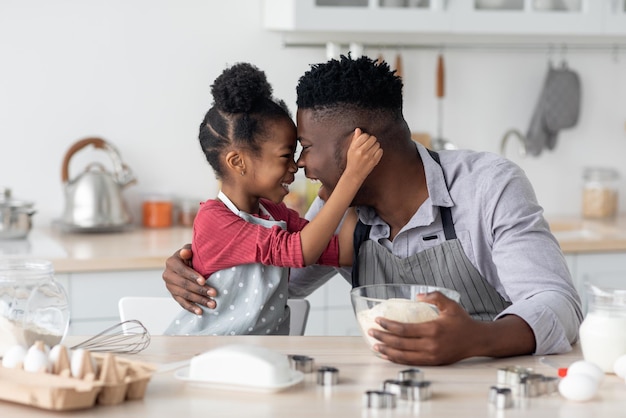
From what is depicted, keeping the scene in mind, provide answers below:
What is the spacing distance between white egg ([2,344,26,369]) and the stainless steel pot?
6.14 ft

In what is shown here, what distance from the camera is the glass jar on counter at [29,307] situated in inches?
62.3

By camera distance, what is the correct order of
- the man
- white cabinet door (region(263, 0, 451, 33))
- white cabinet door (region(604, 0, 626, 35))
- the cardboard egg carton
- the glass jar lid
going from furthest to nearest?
the glass jar lid, white cabinet door (region(604, 0, 626, 35)), white cabinet door (region(263, 0, 451, 33)), the man, the cardboard egg carton

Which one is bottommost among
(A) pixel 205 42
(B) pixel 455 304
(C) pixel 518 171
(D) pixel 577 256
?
(D) pixel 577 256

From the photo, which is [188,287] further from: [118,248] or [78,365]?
[118,248]

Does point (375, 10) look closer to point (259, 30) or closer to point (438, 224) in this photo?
point (259, 30)

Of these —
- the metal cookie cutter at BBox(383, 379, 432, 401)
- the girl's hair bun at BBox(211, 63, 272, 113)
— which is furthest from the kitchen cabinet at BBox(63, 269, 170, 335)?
the metal cookie cutter at BBox(383, 379, 432, 401)

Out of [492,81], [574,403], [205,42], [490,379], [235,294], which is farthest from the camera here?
[492,81]

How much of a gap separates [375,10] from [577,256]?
1.11m

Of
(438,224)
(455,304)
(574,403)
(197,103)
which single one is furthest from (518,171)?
(197,103)

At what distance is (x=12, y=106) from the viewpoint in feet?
11.7

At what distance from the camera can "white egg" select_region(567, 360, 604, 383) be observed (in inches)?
57.5

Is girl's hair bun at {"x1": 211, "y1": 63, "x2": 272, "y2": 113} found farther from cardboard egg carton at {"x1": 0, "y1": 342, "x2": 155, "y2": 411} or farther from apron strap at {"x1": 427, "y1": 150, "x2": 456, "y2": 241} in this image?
cardboard egg carton at {"x1": 0, "y1": 342, "x2": 155, "y2": 411}

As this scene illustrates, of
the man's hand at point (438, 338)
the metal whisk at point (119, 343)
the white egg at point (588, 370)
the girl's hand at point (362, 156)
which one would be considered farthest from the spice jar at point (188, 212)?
the white egg at point (588, 370)

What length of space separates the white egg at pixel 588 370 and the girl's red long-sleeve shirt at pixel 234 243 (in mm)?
656
